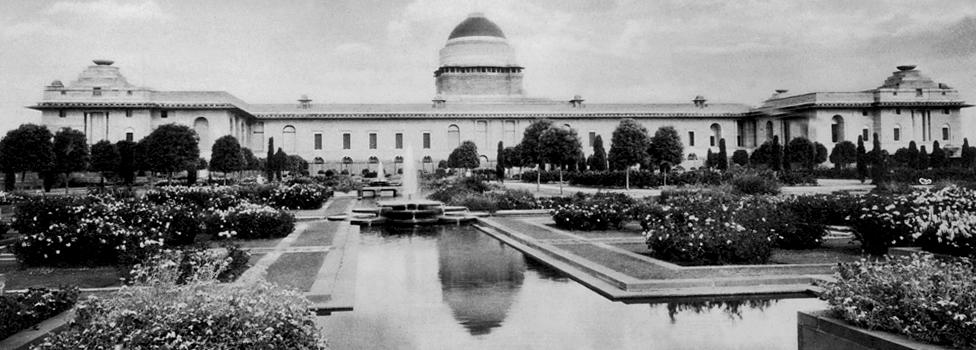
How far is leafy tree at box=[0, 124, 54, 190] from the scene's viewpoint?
33.0 metres

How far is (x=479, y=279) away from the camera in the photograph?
954 centimetres

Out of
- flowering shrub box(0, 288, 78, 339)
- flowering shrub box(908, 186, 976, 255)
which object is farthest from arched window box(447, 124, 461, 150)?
flowering shrub box(0, 288, 78, 339)

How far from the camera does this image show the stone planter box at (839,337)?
4992 millimetres

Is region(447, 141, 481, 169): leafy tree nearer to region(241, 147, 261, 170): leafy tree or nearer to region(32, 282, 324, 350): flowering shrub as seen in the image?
region(241, 147, 261, 170): leafy tree

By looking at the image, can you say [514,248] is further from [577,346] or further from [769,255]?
[577,346]

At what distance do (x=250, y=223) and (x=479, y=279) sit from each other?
20.0 ft

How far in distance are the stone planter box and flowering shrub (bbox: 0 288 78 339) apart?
5871mm

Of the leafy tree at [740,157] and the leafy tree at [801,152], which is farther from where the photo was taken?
the leafy tree at [740,157]

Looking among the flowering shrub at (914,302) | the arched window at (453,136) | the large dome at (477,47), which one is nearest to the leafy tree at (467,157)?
the arched window at (453,136)

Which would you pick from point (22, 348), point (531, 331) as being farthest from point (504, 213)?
point (22, 348)

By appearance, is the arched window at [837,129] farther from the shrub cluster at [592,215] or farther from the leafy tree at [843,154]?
the shrub cluster at [592,215]

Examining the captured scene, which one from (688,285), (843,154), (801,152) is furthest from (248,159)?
(688,285)

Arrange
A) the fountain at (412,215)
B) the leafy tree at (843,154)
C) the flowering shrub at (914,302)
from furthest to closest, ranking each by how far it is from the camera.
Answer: the leafy tree at (843,154) → the fountain at (412,215) → the flowering shrub at (914,302)

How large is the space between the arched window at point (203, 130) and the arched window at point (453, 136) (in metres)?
19.1
